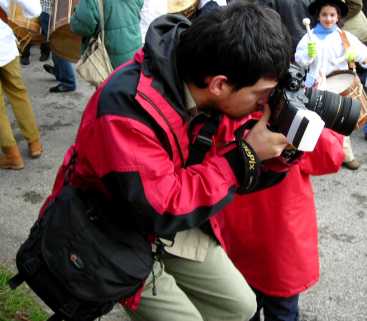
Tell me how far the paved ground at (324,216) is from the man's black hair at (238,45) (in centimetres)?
160

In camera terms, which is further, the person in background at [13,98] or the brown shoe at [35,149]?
the brown shoe at [35,149]

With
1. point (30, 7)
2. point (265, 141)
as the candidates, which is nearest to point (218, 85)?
point (265, 141)

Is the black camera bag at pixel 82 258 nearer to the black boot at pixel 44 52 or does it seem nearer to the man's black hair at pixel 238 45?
the man's black hair at pixel 238 45

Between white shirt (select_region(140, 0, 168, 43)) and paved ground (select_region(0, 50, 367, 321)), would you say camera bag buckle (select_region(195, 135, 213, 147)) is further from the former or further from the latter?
white shirt (select_region(140, 0, 168, 43))

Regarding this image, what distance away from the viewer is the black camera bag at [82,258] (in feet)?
5.41

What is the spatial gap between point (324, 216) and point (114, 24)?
6.46 ft

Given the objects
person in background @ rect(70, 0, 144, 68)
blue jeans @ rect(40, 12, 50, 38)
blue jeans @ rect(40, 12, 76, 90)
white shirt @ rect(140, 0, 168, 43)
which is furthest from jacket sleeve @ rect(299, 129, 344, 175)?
blue jeans @ rect(40, 12, 76, 90)

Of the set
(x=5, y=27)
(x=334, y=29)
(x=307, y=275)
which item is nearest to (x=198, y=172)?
(x=307, y=275)

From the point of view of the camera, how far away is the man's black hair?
1.57 meters

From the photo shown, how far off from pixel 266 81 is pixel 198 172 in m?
0.34

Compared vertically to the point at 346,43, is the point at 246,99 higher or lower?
higher

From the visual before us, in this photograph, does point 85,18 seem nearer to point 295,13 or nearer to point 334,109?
point 295,13

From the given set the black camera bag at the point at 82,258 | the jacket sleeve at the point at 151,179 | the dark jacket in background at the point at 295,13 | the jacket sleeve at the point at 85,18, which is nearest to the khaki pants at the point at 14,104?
the jacket sleeve at the point at 85,18

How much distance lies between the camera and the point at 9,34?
12.6 feet
